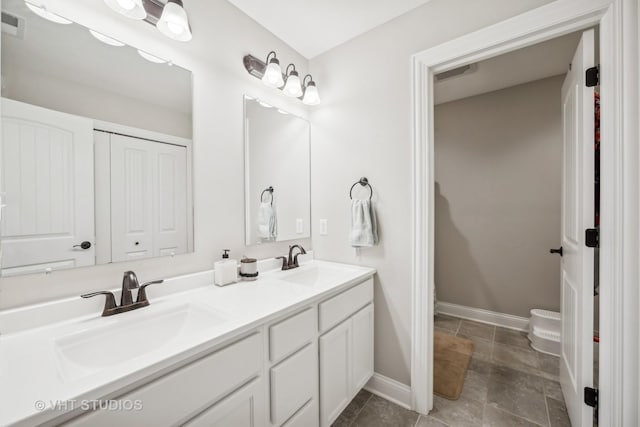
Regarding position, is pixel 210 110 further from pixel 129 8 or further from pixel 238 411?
pixel 238 411

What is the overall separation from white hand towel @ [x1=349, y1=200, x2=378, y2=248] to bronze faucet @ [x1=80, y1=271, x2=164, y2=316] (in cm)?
113

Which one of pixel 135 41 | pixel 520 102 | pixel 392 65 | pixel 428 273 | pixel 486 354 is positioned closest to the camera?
pixel 135 41

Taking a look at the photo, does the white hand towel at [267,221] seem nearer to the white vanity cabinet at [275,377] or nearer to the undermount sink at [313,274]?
the undermount sink at [313,274]

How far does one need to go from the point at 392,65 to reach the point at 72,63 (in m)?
1.62

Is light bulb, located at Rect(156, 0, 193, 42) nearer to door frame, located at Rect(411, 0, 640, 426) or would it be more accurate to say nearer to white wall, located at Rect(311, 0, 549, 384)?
white wall, located at Rect(311, 0, 549, 384)

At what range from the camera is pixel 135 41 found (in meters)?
1.19

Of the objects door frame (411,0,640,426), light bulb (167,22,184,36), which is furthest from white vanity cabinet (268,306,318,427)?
light bulb (167,22,184,36)

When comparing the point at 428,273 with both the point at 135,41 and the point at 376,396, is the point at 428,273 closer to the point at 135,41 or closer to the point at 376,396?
the point at 376,396

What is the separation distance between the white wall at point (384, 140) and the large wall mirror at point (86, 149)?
1.01 metres

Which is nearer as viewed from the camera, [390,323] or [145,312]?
[145,312]

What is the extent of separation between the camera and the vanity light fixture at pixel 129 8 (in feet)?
3.44

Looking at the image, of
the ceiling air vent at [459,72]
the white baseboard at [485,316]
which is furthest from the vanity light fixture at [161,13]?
the white baseboard at [485,316]

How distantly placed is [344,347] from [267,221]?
35.9 inches

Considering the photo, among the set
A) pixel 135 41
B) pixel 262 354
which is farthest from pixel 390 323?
pixel 135 41
